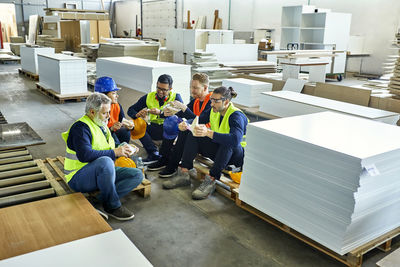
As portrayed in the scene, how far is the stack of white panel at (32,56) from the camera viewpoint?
12.2 metres

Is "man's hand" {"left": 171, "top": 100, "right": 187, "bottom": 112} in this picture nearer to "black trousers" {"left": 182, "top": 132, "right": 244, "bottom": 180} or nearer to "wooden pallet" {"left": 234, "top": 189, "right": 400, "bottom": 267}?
"black trousers" {"left": 182, "top": 132, "right": 244, "bottom": 180}

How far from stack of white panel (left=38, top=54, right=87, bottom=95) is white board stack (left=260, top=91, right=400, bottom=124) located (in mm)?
4915

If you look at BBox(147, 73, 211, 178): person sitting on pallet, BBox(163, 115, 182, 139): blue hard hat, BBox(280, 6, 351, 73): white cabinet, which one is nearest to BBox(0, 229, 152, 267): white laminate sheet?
BBox(147, 73, 211, 178): person sitting on pallet

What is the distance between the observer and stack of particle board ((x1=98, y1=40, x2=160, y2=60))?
1173 cm

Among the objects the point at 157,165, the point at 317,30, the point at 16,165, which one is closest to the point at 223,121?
the point at 157,165

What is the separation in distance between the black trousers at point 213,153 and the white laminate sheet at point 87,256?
1887 mm

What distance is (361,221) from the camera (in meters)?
2.75

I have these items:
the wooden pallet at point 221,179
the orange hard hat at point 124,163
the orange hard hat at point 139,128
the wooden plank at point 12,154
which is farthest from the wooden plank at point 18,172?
the wooden pallet at point 221,179

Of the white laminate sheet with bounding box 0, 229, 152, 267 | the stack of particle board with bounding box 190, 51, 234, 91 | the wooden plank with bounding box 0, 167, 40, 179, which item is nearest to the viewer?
the white laminate sheet with bounding box 0, 229, 152, 267

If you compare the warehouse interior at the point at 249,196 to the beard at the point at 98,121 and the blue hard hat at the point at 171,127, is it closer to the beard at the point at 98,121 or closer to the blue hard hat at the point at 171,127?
the blue hard hat at the point at 171,127

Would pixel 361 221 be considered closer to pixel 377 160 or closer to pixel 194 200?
pixel 377 160

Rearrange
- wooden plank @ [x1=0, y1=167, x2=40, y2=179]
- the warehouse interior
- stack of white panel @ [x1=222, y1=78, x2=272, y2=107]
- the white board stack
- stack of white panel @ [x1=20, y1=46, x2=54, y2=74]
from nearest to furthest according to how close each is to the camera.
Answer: the warehouse interior < wooden plank @ [x1=0, y1=167, x2=40, y2=179] < the white board stack < stack of white panel @ [x1=222, y1=78, x2=272, y2=107] < stack of white panel @ [x1=20, y1=46, x2=54, y2=74]

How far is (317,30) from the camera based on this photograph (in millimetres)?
12945

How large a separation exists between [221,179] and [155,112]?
1366mm
